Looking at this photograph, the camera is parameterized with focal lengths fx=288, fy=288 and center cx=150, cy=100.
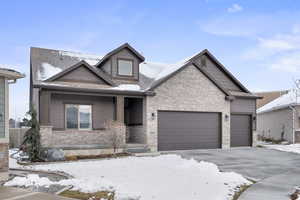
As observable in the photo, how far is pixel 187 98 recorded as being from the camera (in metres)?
19.4

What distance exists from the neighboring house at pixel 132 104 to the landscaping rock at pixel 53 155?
3.83ft

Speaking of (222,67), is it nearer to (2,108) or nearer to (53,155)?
(53,155)

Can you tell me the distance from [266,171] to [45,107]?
38.2 ft

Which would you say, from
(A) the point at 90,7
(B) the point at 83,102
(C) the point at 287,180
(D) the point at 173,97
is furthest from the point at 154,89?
(C) the point at 287,180

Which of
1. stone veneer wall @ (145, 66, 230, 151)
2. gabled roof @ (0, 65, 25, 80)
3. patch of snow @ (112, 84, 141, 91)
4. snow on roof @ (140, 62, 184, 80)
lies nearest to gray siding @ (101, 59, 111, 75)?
patch of snow @ (112, 84, 141, 91)

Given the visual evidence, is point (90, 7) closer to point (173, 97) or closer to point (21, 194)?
point (173, 97)

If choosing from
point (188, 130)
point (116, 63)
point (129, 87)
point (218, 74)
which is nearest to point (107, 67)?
point (116, 63)

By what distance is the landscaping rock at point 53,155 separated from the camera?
14258 mm

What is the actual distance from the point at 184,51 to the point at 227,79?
6.47m

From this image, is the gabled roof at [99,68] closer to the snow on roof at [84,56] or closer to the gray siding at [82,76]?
the snow on roof at [84,56]

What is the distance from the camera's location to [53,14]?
58.0ft

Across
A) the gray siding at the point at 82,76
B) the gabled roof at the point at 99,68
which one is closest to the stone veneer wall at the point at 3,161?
the gabled roof at the point at 99,68

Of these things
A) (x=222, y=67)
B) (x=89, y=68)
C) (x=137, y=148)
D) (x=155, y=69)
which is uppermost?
(x=222, y=67)

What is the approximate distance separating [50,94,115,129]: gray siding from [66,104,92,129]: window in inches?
10.2
